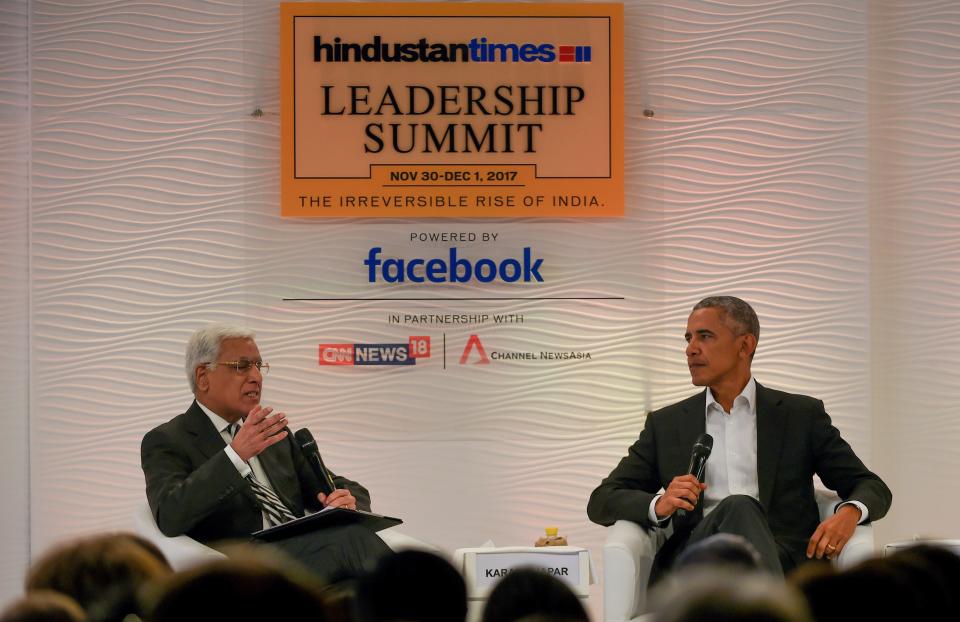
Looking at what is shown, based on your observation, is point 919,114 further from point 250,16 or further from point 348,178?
point 250,16

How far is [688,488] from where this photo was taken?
4340 millimetres

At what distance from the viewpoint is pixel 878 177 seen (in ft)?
19.9

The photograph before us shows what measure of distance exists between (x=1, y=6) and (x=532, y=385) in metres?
3.36

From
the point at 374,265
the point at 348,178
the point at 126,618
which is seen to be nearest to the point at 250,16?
the point at 348,178

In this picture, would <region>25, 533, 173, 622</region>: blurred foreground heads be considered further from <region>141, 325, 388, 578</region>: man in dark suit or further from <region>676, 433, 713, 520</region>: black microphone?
<region>676, 433, 713, 520</region>: black microphone

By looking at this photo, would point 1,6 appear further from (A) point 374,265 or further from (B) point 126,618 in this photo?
(B) point 126,618

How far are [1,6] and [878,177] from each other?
4.65 metres

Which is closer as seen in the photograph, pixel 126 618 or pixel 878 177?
pixel 126 618

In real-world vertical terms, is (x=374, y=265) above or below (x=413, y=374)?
above

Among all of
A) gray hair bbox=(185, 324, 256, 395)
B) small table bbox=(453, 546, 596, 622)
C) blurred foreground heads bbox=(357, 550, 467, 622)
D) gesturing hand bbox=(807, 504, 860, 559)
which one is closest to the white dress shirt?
gray hair bbox=(185, 324, 256, 395)

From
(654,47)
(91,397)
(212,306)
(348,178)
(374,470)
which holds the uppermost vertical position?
(654,47)

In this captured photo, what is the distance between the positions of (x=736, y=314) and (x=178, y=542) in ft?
8.24

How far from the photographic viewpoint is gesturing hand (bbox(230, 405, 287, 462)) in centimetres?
442

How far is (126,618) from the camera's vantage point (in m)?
1.95
